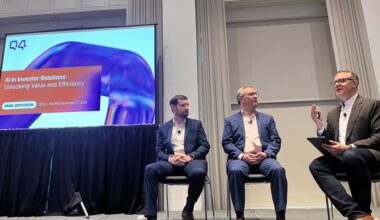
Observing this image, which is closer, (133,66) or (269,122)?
(269,122)

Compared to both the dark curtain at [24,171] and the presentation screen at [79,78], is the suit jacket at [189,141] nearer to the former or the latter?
the presentation screen at [79,78]

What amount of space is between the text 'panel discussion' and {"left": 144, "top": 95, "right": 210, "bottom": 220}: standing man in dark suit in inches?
0.5

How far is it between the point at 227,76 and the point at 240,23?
90cm

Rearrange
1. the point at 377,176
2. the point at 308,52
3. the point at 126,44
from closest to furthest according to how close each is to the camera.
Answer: the point at 377,176, the point at 126,44, the point at 308,52

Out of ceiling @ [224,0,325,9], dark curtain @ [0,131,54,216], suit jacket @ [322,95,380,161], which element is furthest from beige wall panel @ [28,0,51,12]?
suit jacket @ [322,95,380,161]

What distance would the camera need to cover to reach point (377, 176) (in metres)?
2.05

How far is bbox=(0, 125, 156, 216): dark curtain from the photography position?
337 cm

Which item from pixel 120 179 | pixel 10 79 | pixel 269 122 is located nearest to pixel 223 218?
pixel 269 122

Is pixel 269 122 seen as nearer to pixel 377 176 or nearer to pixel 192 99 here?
pixel 377 176

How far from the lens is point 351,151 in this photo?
6.49ft

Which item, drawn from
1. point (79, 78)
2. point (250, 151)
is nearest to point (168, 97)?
point (79, 78)

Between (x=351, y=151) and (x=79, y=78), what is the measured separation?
2.85m

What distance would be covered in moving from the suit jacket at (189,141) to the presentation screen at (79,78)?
0.62m

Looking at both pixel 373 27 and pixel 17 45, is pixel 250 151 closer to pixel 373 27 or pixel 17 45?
pixel 373 27
